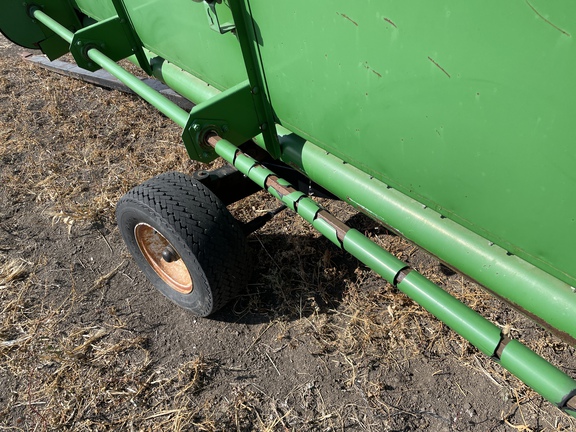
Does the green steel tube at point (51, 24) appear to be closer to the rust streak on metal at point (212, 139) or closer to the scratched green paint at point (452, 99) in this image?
the rust streak on metal at point (212, 139)

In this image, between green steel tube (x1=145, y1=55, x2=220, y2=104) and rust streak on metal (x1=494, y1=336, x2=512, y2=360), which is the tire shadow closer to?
green steel tube (x1=145, y1=55, x2=220, y2=104)

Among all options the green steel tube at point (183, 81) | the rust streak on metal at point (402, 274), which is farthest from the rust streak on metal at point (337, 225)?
the green steel tube at point (183, 81)

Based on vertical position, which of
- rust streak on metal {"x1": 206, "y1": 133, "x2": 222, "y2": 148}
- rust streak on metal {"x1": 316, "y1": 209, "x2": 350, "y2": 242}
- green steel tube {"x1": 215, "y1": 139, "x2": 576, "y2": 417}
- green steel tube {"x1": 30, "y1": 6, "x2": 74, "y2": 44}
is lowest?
green steel tube {"x1": 215, "y1": 139, "x2": 576, "y2": 417}

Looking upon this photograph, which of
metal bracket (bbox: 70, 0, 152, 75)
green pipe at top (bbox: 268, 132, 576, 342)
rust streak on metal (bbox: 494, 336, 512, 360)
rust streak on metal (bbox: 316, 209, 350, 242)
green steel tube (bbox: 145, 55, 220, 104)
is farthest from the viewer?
→ metal bracket (bbox: 70, 0, 152, 75)

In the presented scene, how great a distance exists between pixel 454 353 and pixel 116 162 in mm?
2612

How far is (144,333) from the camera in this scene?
242cm

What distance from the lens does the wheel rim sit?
246 cm

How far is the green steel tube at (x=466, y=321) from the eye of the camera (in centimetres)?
114

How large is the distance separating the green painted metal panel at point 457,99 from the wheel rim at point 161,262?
1.08m

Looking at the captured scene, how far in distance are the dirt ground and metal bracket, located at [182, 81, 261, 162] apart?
2.52ft

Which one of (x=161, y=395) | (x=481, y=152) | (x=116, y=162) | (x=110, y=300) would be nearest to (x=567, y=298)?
(x=481, y=152)

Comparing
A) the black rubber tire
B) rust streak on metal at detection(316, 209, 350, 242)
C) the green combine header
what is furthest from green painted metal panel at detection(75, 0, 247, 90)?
rust streak on metal at detection(316, 209, 350, 242)

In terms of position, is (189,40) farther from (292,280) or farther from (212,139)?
(292,280)

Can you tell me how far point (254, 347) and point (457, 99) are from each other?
149 cm
